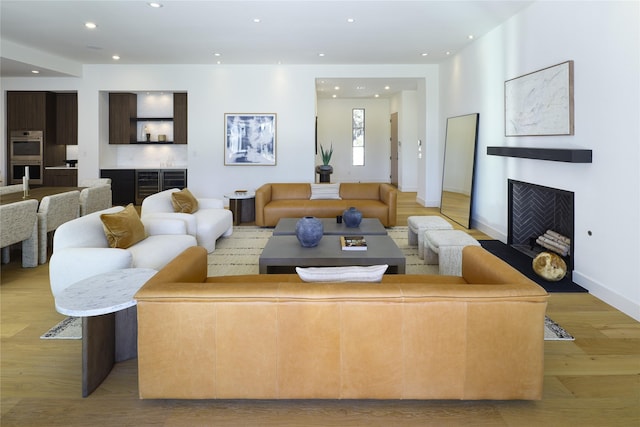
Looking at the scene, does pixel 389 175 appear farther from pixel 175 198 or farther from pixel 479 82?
pixel 175 198

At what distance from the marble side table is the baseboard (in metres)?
3.38

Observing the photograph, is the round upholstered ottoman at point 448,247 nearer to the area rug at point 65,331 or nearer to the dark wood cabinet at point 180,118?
the area rug at point 65,331

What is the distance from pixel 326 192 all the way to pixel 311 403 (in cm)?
531

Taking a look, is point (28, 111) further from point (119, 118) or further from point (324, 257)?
point (324, 257)

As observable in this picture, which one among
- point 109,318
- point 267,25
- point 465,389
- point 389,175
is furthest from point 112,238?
point 389,175

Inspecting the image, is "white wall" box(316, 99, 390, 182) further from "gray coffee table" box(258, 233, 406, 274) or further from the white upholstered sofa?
the white upholstered sofa

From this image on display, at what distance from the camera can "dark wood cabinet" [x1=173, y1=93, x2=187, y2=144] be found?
927 centimetres

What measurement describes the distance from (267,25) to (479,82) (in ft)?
10.5

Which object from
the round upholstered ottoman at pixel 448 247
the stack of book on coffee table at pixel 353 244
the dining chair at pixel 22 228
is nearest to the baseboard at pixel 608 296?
the round upholstered ottoman at pixel 448 247

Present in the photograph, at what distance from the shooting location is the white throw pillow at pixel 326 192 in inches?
288

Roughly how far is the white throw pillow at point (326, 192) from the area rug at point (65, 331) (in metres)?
4.57

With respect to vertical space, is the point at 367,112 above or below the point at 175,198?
above

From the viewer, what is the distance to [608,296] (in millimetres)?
3621

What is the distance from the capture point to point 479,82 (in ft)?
21.9
